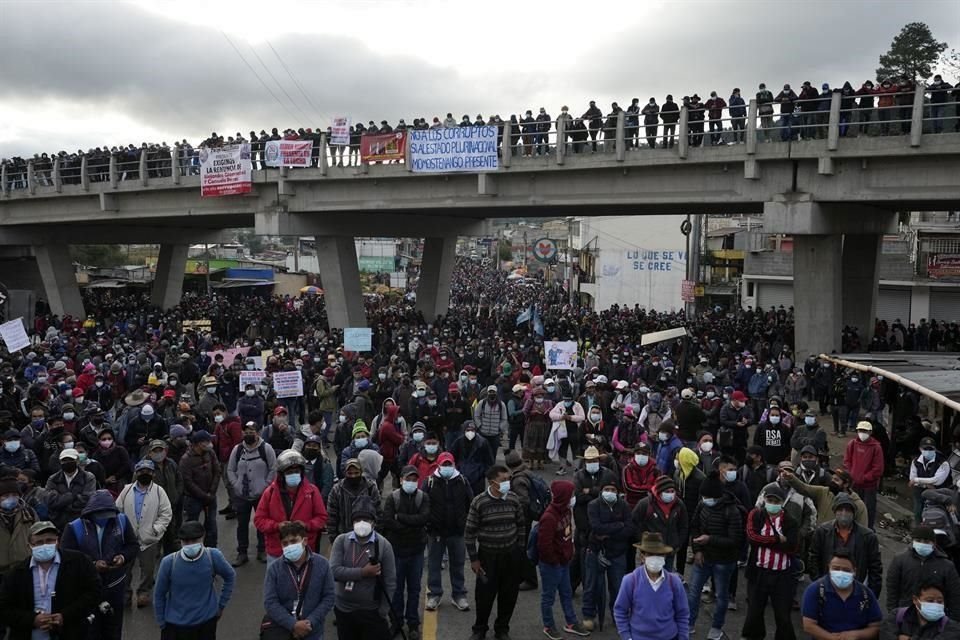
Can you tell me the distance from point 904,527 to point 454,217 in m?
21.7

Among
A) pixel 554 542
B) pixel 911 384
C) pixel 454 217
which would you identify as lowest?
pixel 554 542

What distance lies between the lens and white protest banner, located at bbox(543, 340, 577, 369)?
56.5 ft

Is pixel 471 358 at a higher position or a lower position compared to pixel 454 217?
lower

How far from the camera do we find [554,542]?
6652mm

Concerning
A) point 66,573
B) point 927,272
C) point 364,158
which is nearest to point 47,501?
point 66,573

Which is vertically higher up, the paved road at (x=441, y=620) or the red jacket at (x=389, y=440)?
the red jacket at (x=389, y=440)

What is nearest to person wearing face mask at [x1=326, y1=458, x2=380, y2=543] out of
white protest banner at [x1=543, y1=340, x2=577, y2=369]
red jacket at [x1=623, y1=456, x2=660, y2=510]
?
red jacket at [x1=623, y1=456, x2=660, y2=510]

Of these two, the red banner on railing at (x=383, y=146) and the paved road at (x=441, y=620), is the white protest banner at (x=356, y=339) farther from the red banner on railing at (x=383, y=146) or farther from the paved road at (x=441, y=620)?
the paved road at (x=441, y=620)

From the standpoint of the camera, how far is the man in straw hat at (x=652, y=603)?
5.28m

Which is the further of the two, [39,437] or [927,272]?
[927,272]

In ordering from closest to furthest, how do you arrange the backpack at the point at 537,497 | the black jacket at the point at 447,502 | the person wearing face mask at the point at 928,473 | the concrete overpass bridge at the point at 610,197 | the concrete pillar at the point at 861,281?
the black jacket at the point at 447,502
the backpack at the point at 537,497
the person wearing face mask at the point at 928,473
the concrete overpass bridge at the point at 610,197
the concrete pillar at the point at 861,281

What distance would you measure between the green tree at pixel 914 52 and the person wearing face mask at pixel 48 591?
1829 inches

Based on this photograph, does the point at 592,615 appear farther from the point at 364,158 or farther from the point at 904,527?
the point at 364,158

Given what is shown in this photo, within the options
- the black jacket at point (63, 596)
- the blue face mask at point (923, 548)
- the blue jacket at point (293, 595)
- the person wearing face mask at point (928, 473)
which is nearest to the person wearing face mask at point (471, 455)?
the blue jacket at point (293, 595)
